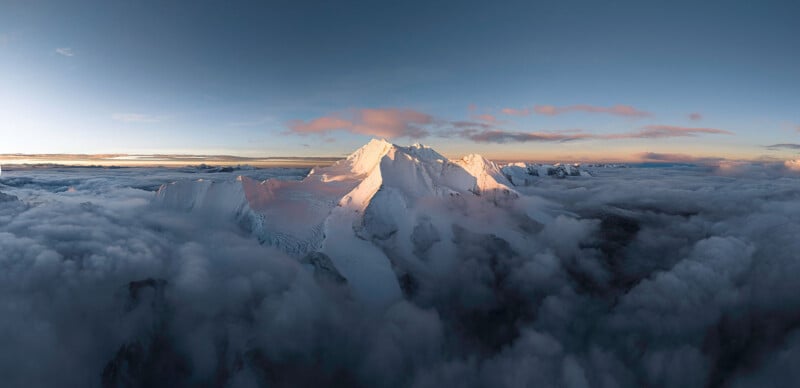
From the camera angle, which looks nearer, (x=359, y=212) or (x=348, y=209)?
(x=359, y=212)

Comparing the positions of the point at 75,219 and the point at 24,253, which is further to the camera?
the point at 75,219

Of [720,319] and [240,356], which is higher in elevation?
[240,356]

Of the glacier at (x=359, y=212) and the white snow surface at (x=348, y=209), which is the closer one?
the white snow surface at (x=348, y=209)

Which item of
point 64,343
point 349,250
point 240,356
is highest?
point 349,250

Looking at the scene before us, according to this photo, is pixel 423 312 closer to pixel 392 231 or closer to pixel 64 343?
pixel 392 231

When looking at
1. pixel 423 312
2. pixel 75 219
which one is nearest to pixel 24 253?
pixel 75 219

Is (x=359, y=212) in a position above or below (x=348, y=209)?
below

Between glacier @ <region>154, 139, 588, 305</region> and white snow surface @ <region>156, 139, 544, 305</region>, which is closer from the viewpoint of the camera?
white snow surface @ <region>156, 139, 544, 305</region>

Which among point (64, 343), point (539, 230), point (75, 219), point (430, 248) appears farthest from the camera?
point (539, 230)
